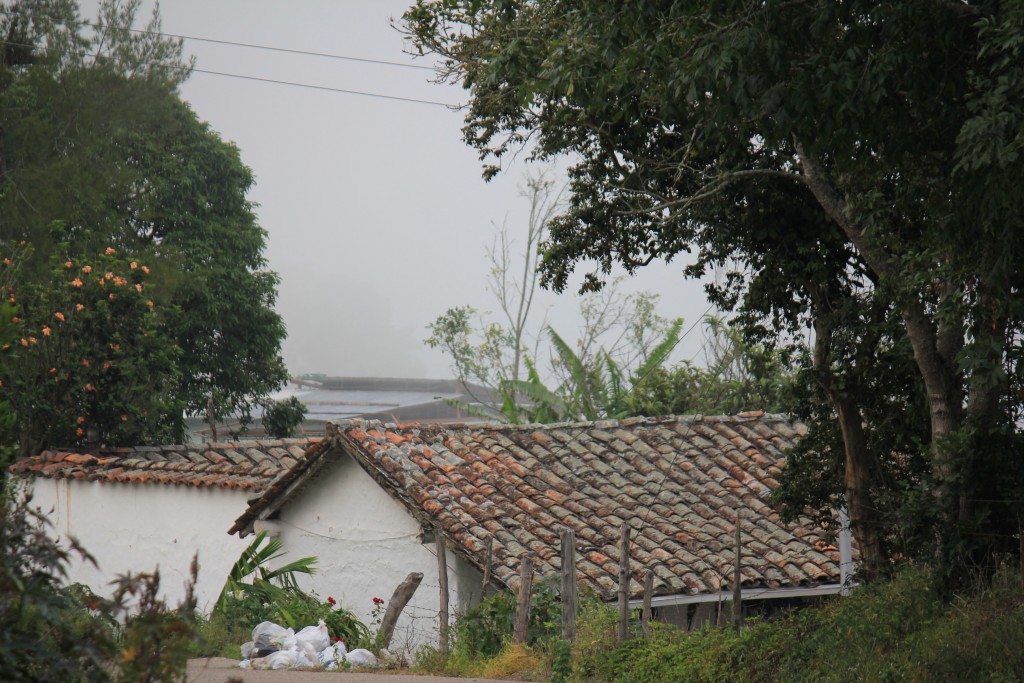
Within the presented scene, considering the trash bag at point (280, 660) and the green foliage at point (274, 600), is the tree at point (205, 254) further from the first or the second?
the trash bag at point (280, 660)

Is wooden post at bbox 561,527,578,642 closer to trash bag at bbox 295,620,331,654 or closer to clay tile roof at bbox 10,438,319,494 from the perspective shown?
trash bag at bbox 295,620,331,654

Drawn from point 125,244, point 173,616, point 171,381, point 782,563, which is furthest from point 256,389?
point 173,616

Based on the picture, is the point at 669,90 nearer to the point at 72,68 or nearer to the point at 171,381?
the point at 171,381

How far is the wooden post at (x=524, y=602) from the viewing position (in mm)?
10727

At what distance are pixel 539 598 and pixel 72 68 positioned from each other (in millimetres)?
24310

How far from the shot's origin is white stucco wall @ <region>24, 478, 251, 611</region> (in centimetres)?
1611

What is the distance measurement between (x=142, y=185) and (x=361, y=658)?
23.0 meters

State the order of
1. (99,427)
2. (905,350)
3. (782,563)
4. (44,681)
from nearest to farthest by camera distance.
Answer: (44,681) → (905,350) → (782,563) → (99,427)

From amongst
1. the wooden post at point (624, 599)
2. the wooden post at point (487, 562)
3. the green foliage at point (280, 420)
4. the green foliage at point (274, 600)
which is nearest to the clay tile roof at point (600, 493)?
the wooden post at point (487, 562)

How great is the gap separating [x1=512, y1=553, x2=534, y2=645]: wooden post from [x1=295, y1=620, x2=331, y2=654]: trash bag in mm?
2466

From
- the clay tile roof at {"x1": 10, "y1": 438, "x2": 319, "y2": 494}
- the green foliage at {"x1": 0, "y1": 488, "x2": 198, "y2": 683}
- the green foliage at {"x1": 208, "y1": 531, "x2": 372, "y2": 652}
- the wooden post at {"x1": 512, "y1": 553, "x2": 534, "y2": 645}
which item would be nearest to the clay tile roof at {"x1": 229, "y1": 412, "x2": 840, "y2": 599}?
the green foliage at {"x1": 208, "y1": 531, "x2": 372, "y2": 652}

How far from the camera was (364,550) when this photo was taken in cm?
1432

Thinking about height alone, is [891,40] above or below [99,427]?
above

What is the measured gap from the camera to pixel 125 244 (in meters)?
29.8
